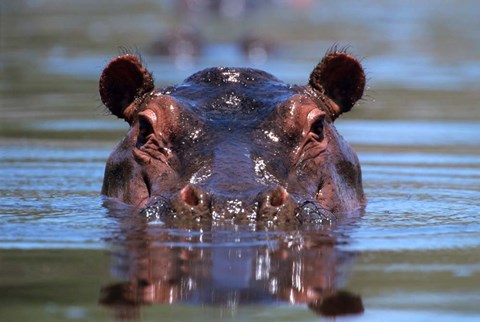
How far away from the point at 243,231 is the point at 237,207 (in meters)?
0.13

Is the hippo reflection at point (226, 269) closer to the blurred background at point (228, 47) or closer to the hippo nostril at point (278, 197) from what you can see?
the hippo nostril at point (278, 197)

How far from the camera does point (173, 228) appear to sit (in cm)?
684

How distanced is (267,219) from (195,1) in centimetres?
2882

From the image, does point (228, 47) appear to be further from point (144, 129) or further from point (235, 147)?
point (235, 147)

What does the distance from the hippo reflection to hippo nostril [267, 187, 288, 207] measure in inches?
6.5

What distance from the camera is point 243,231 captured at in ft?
21.6

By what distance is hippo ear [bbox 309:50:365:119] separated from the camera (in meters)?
8.57

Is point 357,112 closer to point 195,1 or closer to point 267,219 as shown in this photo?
point 267,219

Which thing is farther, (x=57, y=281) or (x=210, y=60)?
(x=210, y=60)

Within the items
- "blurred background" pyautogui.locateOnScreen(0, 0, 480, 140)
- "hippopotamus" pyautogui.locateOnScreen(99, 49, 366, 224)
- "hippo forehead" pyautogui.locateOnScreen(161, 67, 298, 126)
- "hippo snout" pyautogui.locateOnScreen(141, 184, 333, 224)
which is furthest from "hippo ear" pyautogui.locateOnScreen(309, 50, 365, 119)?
"hippo snout" pyautogui.locateOnScreen(141, 184, 333, 224)

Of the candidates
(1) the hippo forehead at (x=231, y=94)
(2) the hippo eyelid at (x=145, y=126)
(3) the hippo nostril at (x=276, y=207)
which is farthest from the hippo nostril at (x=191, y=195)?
(2) the hippo eyelid at (x=145, y=126)

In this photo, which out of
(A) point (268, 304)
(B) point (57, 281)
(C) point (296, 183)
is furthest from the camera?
(C) point (296, 183)

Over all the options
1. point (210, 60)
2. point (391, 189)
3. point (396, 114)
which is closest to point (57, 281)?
point (391, 189)

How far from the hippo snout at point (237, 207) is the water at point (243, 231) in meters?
0.08
